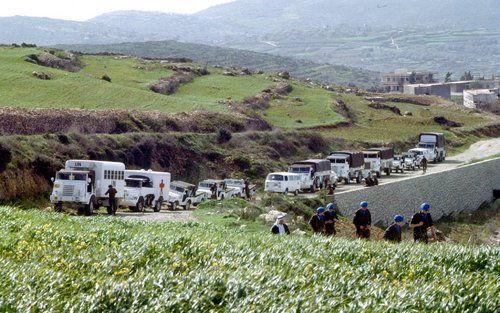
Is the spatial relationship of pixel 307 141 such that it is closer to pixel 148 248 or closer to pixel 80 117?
pixel 80 117

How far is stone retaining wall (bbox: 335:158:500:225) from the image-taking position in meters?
43.8

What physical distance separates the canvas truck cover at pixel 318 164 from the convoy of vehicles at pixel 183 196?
36.8 ft

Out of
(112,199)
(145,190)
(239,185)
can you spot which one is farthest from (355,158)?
(112,199)

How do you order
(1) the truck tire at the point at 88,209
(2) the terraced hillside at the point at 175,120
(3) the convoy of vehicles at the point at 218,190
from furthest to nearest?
(2) the terraced hillside at the point at 175,120 → (3) the convoy of vehicles at the point at 218,190 → (1) the truck tire at the point at 88,209

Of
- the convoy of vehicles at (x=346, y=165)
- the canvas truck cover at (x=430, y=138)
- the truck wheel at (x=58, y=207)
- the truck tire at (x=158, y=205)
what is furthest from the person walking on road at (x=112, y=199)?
the canvas truck cover at (x=430, y=138)

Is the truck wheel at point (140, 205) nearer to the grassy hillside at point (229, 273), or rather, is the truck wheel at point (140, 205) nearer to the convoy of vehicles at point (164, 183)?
the convoy of vehicles at point (164, 183)

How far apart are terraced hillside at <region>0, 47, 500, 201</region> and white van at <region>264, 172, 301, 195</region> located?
5.90m

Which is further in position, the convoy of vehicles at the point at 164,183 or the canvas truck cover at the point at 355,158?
the canvas truck cover at the point at 355,158

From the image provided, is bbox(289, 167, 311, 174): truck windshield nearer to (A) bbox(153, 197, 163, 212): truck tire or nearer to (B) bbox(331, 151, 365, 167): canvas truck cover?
(B) bbox(331, 151, 365, 167): canvas truck cover

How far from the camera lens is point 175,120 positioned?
6475 centimetres

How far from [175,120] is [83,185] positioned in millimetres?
28842

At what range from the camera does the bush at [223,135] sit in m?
64.5

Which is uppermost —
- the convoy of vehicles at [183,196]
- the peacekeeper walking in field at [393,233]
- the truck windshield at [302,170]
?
the peacekeeper walking in field at [393,233]

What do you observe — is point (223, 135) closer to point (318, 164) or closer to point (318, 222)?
point (318, 164)
